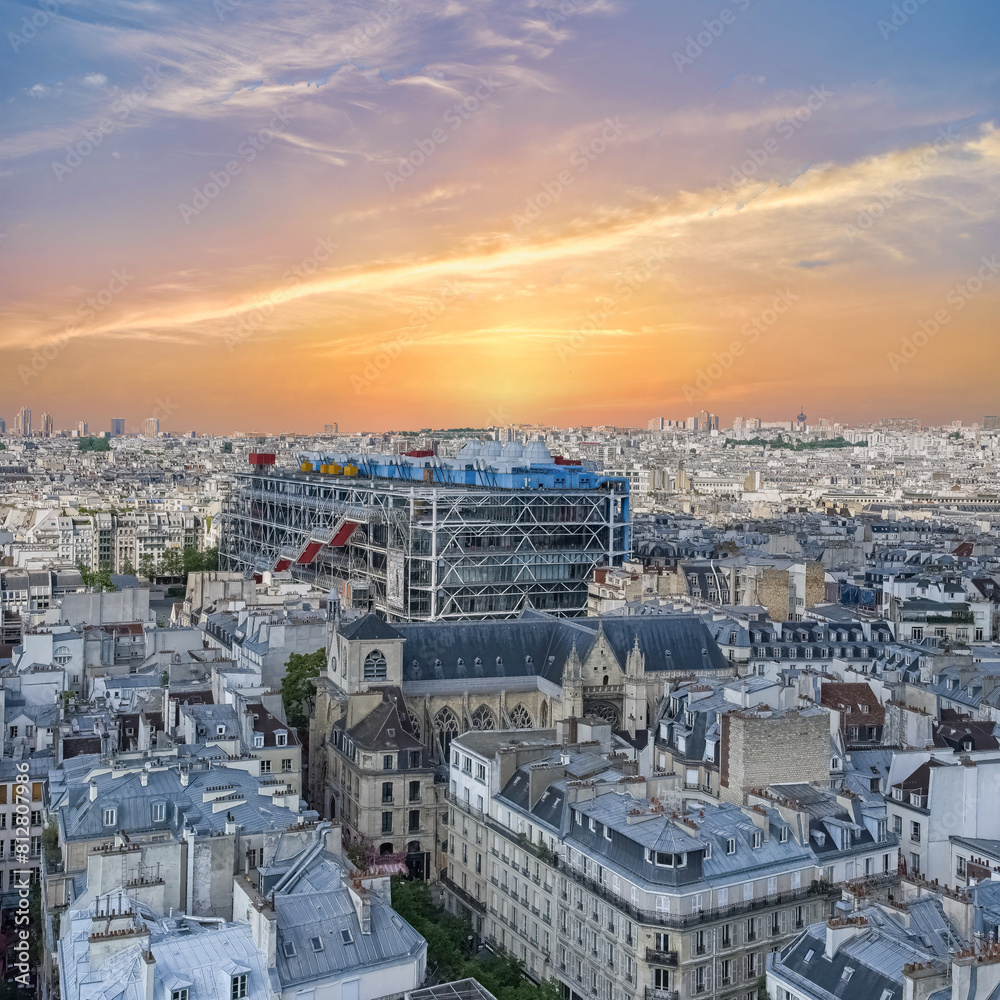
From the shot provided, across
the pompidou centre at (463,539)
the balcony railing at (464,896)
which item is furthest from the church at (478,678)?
the pompidou centre at (463,539)

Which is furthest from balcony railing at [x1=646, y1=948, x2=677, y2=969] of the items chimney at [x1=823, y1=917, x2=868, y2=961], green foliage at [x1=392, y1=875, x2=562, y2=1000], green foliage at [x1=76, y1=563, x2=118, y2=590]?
green foliage at [x1=76, y1=563, x2=118, y2=590]

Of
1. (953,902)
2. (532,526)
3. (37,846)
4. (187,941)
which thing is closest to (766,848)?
(953,902)

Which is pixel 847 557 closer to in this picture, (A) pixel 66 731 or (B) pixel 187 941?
(A) pixel 66 731

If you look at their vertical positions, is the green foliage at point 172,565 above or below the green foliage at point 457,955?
above

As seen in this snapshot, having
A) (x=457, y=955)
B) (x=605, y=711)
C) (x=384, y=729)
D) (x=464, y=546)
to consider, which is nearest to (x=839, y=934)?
(x=457, y=955)

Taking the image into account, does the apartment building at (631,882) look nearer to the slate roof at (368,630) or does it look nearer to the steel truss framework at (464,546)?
the slate roof at (368,630)

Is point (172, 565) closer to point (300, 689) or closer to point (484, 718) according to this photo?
point (300, 689)
